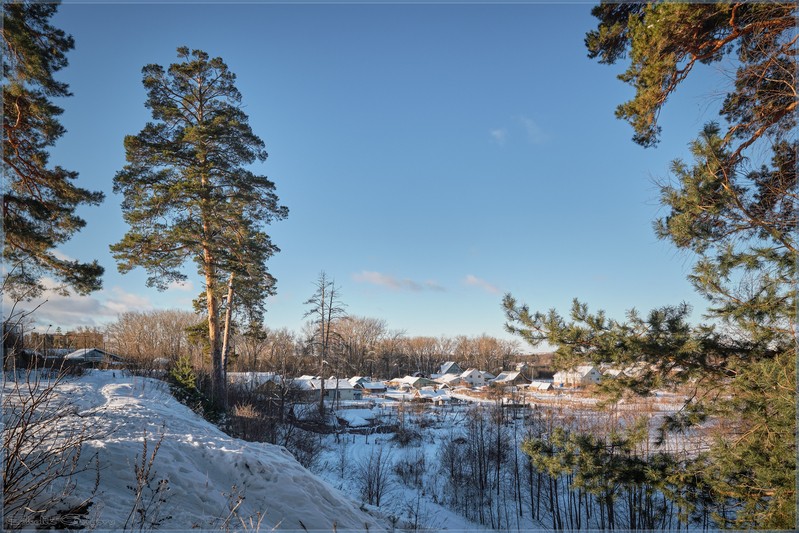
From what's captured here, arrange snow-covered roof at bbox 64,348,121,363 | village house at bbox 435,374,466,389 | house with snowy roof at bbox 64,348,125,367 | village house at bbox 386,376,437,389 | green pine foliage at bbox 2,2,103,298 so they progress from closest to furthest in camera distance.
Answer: green pine foliage at bbox 2,2,103,298
house with snowy roof at bbox 64,348,125,367
snow-covered roof at bbox 64,348,121,363
village house at bbox 386,376,437,389
village house at bbox 435,374,466,389

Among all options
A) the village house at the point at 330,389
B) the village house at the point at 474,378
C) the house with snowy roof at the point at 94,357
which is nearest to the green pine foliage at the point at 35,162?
the house with snowy roof at the point at 94,357

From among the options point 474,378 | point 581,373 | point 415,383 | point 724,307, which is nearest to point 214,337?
point 581,373

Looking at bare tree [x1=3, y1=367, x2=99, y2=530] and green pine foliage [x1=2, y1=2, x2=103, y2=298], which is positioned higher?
green pine foliage [x1=2, y1=2, x2=103, y2=298]

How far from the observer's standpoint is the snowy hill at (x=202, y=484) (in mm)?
5516

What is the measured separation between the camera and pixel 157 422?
9188 mm

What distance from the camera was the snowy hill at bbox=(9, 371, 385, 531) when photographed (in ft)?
18.1

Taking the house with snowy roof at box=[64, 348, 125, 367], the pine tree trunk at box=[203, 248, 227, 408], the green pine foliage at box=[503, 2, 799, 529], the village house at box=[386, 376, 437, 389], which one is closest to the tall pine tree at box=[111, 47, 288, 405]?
the pine tree trunk at box=[203, 248, 227, 408]

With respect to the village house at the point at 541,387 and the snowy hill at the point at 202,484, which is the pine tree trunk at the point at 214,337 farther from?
the village house at the point at 541,387

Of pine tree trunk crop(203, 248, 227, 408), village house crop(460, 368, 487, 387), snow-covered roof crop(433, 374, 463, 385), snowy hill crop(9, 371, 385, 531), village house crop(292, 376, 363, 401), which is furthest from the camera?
village house crop(460, 368, 487, 387)

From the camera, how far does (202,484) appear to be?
6.50 meters

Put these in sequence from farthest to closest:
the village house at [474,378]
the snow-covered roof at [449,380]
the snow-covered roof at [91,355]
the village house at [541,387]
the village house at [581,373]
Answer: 1. the village house at [474,378]
2. the snow-covered roof at [449,380]
3. the village house at [541,387]
4. the snow-covered roof at [91,355]
5. the village house at [581,373]

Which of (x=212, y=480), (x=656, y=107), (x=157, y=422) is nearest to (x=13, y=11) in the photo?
(x=157, y=422)

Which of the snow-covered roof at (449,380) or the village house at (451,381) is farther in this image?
the snow-covered roof at (449,380)

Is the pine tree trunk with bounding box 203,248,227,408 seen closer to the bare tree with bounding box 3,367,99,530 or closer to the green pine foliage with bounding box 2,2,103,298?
the green pine foliage with bounding box 2,2,103,298
